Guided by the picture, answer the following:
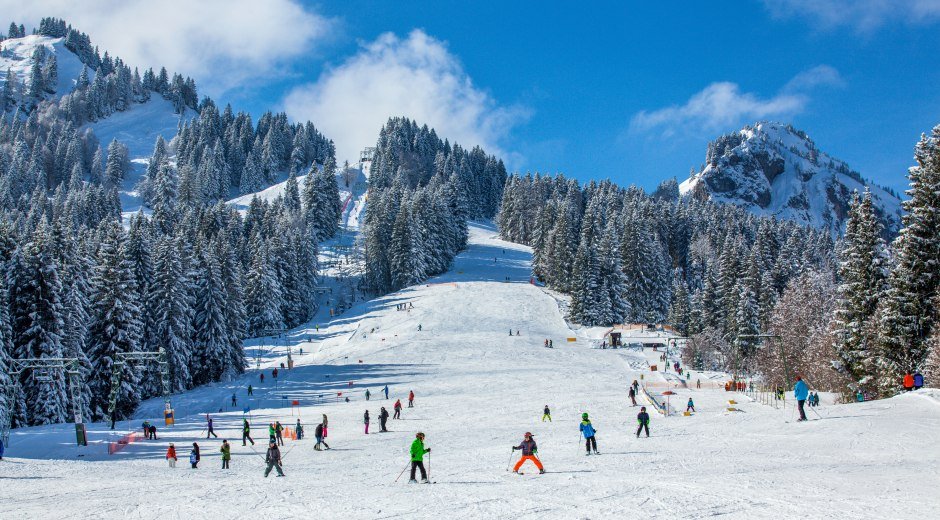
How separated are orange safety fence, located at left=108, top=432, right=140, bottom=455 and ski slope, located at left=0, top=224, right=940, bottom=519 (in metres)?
0.44

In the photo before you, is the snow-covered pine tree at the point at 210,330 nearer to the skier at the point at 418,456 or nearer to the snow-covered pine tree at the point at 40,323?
Answer: the snow-covered pine tree at the point at 40,323

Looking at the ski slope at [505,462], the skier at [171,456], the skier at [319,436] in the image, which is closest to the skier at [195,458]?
the ski slope at [505,462]

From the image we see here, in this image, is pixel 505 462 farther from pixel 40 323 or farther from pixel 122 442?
pixel 40 323

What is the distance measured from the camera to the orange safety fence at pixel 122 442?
1107 inches

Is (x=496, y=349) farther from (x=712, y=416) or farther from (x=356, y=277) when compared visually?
(x=356, y=277)

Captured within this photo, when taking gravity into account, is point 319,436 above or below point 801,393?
below

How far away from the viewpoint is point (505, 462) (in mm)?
20516

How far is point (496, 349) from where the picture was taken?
62.9 metres

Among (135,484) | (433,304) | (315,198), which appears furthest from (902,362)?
(315,198)

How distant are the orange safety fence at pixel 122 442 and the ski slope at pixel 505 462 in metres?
0.44

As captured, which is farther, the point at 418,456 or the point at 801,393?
the point at 801,393

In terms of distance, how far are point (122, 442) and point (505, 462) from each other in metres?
18.3

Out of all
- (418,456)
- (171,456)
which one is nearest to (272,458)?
(418,456)

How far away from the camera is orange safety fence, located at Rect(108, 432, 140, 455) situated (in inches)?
1107
